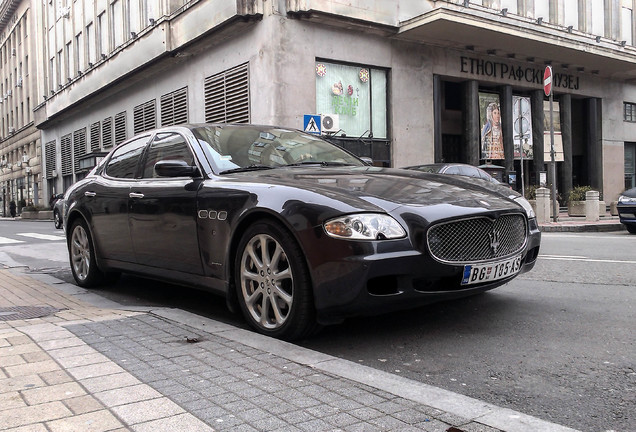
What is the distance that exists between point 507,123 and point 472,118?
6.77 feet

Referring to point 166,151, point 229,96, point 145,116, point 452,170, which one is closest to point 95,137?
point 145,116

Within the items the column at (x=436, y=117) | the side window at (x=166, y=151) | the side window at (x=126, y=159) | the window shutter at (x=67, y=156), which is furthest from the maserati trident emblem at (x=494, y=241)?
the window shutter at (x=67, y=156)

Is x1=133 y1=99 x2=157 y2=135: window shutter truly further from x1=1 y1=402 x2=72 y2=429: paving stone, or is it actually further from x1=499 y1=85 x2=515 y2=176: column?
x1=1 y1=402 x2=72 y2=429: paving stone

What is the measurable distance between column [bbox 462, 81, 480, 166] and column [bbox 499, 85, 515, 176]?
5.40 ft

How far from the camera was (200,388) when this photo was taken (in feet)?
8.76

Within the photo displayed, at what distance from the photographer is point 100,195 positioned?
222 inches

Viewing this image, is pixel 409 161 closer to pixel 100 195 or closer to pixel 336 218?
pixel 100 195

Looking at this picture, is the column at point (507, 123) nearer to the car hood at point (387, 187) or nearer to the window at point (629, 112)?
the window at point (629, 112)

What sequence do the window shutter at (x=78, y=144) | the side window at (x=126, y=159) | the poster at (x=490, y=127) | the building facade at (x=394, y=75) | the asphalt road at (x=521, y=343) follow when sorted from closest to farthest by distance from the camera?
the asphalt road at (x=521, y=343), the side window at (x=126, y=159), the building facade at (x=394, y=75), the poster at (x=490, y=127), the window shutter at (x=78, y=144)

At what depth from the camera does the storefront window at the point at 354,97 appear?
61.9 ft

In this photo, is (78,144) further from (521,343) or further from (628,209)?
(521,343)

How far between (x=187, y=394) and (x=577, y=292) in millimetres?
3844

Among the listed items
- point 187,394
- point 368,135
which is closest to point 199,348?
point 187,394

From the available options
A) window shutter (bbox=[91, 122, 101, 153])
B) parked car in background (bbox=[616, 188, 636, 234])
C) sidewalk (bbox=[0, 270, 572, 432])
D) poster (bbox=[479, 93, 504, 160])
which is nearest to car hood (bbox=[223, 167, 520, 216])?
sidewalk (bbox=[0, 270, 572, 432])
